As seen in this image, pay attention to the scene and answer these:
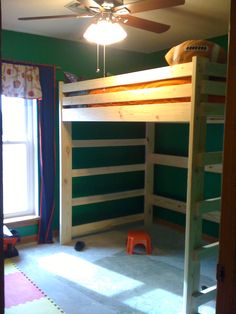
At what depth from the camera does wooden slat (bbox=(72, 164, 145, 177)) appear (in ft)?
13.2

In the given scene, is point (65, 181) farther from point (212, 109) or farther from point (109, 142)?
point (212, 109)

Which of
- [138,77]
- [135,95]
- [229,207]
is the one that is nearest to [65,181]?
[135,95]

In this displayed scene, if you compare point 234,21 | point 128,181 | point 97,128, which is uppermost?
point 234,21

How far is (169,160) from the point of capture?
4.36 meters

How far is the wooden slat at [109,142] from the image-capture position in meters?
4.01

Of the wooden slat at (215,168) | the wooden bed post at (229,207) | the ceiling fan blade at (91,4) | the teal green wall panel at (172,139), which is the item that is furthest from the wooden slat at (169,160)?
the wooden bed post at (229,207)

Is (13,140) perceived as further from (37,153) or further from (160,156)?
(160,156)

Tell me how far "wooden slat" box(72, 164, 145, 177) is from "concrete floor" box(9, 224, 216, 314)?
0.76 meters

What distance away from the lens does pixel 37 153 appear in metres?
3.88

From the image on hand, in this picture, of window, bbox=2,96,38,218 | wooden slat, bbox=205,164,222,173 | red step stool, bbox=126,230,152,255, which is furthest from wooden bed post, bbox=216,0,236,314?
window, bbox=2,96,38,218

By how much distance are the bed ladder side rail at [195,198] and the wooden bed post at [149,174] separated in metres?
2.19

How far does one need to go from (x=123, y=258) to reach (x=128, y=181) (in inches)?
55.6

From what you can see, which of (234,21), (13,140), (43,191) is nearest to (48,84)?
(13,140)

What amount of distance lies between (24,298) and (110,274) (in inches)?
31.5
